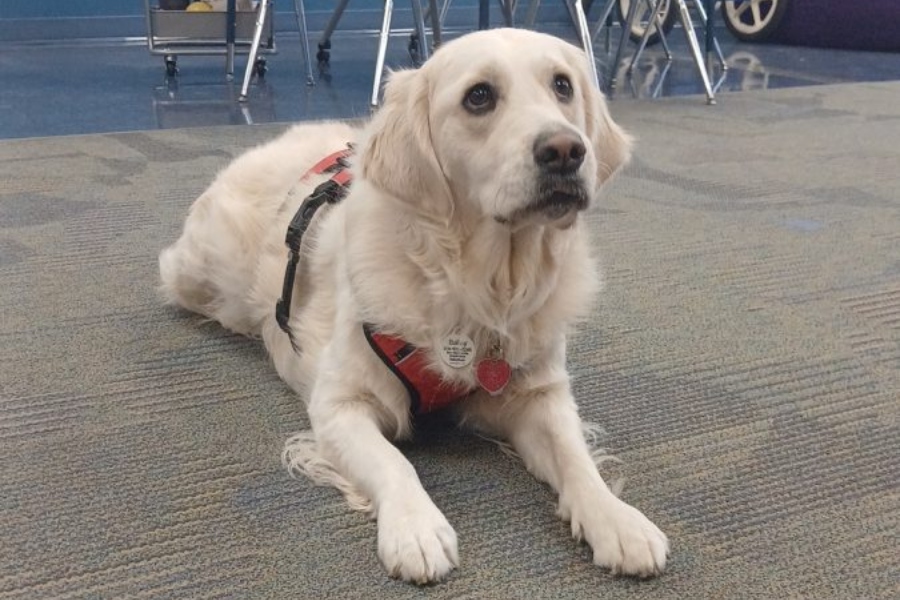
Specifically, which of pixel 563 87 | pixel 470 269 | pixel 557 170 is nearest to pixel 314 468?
pixel 470 269

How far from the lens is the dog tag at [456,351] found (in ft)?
5.07

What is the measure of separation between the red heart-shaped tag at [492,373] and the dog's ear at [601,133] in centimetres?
38

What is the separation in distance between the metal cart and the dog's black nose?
4080 millimetres

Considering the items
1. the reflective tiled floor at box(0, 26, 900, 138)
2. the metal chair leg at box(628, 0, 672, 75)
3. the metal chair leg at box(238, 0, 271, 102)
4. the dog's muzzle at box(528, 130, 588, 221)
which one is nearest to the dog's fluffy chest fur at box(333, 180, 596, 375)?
the dog's muzzle at box(528, 130, 588, 221)

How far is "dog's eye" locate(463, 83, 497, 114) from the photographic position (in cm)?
153

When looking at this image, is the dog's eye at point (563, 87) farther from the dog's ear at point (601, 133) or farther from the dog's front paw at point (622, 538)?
the dog's front paw at point (622, 538)

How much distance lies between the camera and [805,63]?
280 inches

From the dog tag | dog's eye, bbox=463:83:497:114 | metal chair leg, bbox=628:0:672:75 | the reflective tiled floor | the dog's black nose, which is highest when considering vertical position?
dog's eye, bbox=463:83:497:114

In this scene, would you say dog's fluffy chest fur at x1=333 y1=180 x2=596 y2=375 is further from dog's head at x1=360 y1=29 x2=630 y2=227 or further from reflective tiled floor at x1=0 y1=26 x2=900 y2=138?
reflective tiled floor at x1=0 y1=26 x2=900 y2=138

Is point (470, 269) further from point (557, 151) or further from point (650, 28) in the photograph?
point (650, 28)

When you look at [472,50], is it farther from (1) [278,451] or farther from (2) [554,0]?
(2) [554,0]

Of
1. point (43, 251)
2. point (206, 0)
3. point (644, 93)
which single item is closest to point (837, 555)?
point (43, 251)

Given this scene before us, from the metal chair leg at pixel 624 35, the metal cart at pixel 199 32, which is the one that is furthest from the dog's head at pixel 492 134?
the metal chair leg at pixel 624 35

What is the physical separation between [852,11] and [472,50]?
24.3ft
